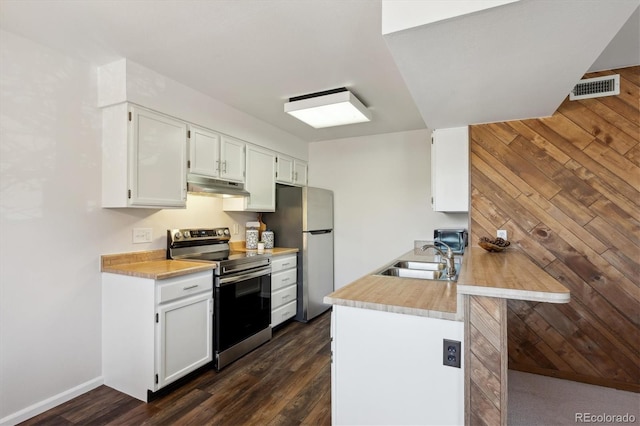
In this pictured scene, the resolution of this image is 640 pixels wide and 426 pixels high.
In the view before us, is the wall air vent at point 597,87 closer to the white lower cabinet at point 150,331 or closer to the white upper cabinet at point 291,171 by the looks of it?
the white upper cabinet at point 291,171

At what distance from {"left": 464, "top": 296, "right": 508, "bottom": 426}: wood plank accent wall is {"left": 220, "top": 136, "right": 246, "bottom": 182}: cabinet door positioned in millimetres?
2540

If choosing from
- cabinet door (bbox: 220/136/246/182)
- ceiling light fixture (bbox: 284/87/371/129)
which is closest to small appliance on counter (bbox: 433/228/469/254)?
ceiling light fixture (bbox: 284/87/371/129)

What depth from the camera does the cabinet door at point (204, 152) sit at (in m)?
2.83

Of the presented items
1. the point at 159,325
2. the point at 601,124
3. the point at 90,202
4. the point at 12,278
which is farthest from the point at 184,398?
the point at 601,124

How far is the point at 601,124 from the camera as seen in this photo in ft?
7.82

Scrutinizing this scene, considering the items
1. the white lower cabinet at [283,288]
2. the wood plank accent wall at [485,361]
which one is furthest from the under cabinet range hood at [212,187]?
the wood plank accent wall at [485,361]

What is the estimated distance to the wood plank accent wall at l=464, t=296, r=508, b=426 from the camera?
124 centimetres

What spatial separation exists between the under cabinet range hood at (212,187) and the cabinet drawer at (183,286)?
2.42 feet

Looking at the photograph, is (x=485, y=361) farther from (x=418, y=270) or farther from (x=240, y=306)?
(x=240, y=306)

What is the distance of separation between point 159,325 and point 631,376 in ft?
11.1

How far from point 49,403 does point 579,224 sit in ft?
12.9

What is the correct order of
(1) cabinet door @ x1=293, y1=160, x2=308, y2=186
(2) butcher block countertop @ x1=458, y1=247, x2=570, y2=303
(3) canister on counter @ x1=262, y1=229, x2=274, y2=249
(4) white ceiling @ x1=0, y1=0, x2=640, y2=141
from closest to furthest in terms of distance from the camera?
(2) butcher block countertop @ x1=458, y1=247, x2=570, y2=303
(4) white ceiling @ x1=0, y1=0, x2=640, y2=141
(3) canister on counter @ x1=262, y1=229, x2=274, y2=249
(1) cabinet door @ x1=293, y1=160, x2=308, y2=186

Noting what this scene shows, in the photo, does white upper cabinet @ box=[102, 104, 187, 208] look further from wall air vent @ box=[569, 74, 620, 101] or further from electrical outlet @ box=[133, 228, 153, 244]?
wall air vent @ box=[569, 74, 620, 101]

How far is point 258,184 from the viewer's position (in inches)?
142
